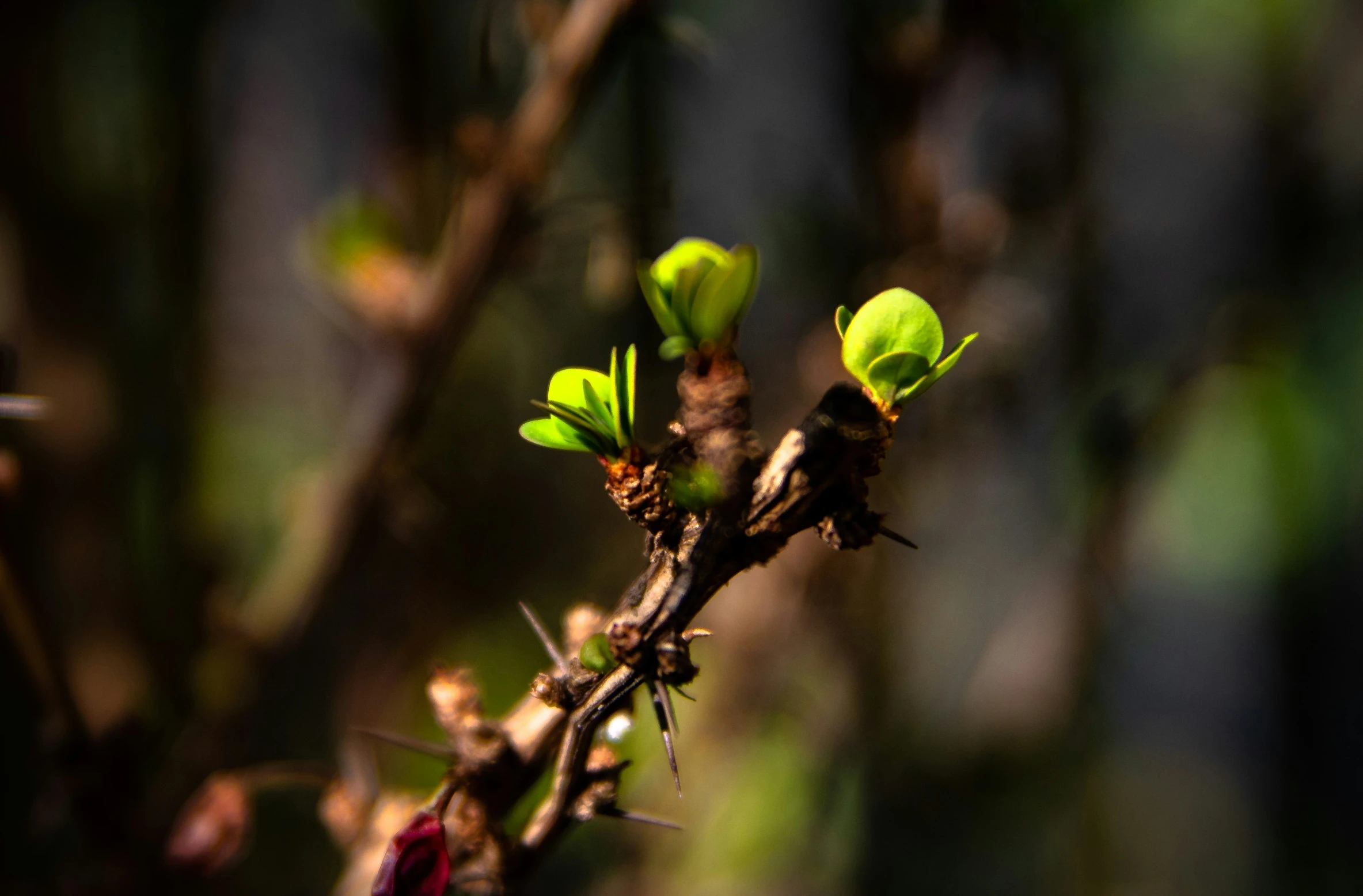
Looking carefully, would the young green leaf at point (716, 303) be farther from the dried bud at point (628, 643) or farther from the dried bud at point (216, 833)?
the dried bud at point (216, 833)

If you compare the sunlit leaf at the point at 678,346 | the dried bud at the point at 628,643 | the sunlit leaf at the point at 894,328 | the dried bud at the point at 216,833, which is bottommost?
the dried bud at the point at 216,833

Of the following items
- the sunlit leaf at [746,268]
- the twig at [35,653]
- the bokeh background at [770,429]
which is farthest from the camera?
the bokeh background at [770,429]

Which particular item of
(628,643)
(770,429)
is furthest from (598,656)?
(770,429)

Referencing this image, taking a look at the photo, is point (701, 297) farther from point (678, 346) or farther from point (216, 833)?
point (216, 833)

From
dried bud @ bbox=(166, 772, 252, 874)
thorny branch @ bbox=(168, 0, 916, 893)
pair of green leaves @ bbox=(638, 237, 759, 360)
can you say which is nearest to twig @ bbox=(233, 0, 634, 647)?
thorny branch @ bbox=(168, 0, 916, 893)

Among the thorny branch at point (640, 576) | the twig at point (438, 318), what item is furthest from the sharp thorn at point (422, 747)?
the twig at point (438, 318)

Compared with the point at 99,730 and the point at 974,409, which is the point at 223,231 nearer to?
the point at 99,730

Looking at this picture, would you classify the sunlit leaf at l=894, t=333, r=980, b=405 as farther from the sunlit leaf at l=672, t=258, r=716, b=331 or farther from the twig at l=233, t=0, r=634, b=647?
the twig at l=233, t=0, r=634, b=647
